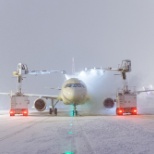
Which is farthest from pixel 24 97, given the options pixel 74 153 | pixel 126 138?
pixel 74 153

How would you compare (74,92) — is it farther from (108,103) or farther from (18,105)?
(18,105)

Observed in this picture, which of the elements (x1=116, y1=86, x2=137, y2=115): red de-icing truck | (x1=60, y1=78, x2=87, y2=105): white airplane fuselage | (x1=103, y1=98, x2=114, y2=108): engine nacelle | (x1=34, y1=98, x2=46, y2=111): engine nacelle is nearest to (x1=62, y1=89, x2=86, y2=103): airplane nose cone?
(x1=60, y1=78, x2=87, y2=105): white airplane fuselage

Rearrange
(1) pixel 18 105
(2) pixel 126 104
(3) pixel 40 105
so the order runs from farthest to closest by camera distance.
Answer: (3) pixel 40 105 → (1) pixel 18 105 → (2) pixel 126 104

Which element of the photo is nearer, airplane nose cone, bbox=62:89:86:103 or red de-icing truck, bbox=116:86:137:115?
red de-icing truck, bbox=116:86:137:115

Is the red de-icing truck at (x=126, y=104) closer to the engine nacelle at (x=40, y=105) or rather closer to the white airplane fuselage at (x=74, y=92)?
the white airplane fuselage at (x=74, y=92)

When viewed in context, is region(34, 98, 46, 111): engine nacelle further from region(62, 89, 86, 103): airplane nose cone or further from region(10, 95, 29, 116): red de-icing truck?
region(62, 89, 86, 103): airplane nose cone

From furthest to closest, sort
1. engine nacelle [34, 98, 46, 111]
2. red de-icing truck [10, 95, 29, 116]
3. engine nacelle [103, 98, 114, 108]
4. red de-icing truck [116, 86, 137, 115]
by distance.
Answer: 1. engine nacelle [34, 98, 46, 111]
2. engine nacelle [103, 98, 114, 108]
3. red de-icing truck [10, 95, 29, 116]
4. red de-icing truck [116, 86, 137, 115]

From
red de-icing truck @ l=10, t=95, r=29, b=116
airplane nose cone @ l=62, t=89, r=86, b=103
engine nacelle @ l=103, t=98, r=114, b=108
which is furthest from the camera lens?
engine nacelle @ l=103, t=98, r=114, b=108

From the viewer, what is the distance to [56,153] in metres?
8.52

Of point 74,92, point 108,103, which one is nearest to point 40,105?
point 74,92

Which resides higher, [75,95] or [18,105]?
[75,95]

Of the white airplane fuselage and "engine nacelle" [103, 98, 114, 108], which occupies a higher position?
the white airplane fuselage

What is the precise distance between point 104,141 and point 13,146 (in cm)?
303

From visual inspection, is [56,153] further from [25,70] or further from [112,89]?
[112,89]
